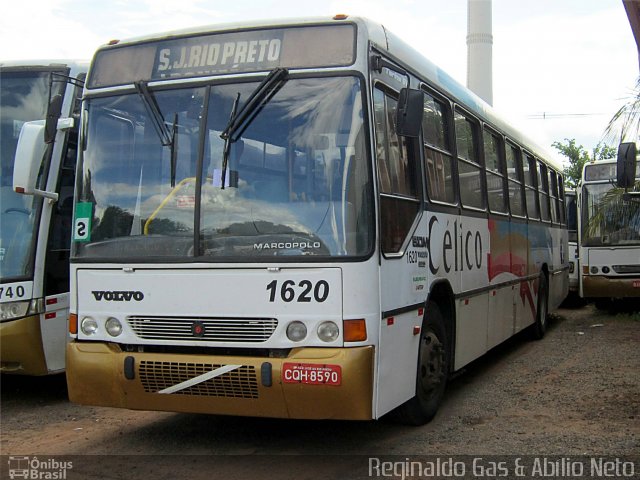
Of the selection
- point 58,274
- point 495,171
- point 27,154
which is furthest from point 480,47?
point 27,154

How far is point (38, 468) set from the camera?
217 inches

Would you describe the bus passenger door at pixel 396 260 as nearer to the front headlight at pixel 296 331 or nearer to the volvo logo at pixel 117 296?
the front headlight at pixel 296 331

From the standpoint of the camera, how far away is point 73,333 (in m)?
5.74

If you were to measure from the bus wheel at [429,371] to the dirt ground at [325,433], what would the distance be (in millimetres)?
142

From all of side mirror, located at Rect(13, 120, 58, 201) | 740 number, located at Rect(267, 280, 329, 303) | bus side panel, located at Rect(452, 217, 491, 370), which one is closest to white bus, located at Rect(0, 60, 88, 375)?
side mirror, located at Rect(13, 120, 58, 201)

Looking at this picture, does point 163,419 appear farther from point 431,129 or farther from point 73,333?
point 431,129

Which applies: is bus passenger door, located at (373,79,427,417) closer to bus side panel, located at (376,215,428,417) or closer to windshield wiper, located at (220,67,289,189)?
bus side panel, located at (376,215,428,417)

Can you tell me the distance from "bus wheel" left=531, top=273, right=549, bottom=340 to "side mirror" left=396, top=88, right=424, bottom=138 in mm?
6954

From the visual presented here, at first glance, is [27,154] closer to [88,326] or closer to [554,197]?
[88,326]

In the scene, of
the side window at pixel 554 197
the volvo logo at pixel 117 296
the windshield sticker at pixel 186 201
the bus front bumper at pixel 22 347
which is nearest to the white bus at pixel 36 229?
the bus front bumper at pixel 22 347

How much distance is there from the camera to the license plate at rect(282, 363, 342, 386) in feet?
16.2

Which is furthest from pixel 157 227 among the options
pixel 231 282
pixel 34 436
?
pixel 34 436

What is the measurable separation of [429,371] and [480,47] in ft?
148

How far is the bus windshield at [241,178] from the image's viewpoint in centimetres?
513
